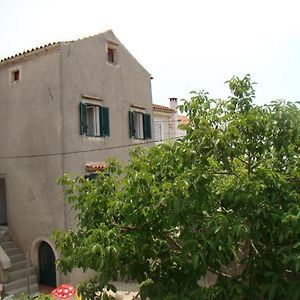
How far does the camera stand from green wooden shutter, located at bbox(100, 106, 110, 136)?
52.2ft

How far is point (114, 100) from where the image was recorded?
1675 centimetres

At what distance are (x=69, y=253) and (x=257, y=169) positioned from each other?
9.98 ft

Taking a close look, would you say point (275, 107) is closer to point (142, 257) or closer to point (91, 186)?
point (142, 257)

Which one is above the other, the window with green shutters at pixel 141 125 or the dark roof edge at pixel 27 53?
the dark roof edge at pixel 27 53

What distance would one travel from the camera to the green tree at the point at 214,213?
4605 millimetres

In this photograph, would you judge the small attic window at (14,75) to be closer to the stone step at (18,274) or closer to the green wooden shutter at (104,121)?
the green wooden shutter at (104,121)

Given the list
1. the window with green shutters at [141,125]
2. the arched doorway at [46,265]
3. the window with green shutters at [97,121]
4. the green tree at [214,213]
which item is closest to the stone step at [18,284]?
the arched doorway at [46,265]

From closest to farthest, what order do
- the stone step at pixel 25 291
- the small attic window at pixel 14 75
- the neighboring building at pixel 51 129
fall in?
the stone step at pixel 25 291, the neighboring building at pixel 51 129, the small attic window at pixel 14 75

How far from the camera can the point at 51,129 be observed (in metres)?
14.9

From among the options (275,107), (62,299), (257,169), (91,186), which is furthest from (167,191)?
(62,299)

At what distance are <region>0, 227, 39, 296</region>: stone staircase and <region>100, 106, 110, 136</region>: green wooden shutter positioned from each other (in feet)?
19.0

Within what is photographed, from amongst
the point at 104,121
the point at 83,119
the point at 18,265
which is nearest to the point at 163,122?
the point at 104,121

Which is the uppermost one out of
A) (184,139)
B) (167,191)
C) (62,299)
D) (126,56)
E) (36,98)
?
(126,56)

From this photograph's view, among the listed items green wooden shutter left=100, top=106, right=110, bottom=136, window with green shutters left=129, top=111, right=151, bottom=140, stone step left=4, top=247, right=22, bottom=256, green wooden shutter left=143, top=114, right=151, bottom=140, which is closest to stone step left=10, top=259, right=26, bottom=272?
stone step left=4, top=247, right=22, bottom=256
